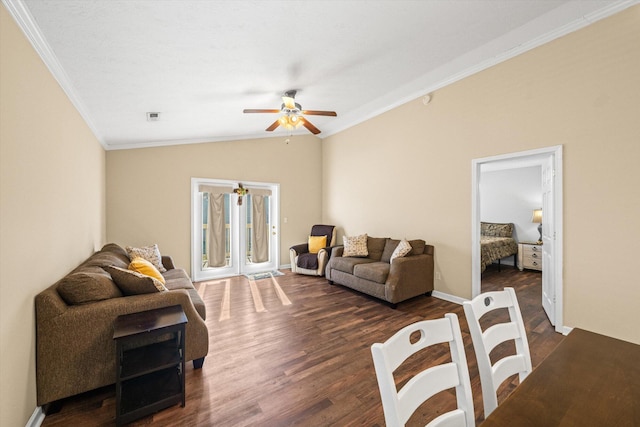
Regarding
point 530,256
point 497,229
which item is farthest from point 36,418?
point 497,229

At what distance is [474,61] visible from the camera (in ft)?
11.0

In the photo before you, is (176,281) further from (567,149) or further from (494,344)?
(567,149)

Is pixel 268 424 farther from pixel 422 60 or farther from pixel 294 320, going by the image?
pixel 422 60

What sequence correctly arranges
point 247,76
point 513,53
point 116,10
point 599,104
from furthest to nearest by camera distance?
1. point 513,53
2. point 247,76
3. point 599,104
4. point 116,10

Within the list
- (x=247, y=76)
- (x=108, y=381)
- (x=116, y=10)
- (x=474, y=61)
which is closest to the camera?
(x=116, y=10)

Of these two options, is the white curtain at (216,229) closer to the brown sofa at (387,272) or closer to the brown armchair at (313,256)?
the brown armchair at (313,256)

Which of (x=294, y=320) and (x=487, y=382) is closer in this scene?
(x=487, y=382)

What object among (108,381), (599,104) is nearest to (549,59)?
(599,104)

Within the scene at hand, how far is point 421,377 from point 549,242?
324 cm

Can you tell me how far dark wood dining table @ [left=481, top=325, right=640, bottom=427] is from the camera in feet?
2.42

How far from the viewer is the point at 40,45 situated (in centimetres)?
172

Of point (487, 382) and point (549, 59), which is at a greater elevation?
point (549, 59)

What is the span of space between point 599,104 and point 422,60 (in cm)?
183

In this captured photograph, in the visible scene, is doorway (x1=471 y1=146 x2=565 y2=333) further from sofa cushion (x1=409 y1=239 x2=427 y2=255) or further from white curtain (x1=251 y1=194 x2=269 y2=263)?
white curtain (x1=251 y1=194 x2=269 y2=263)
